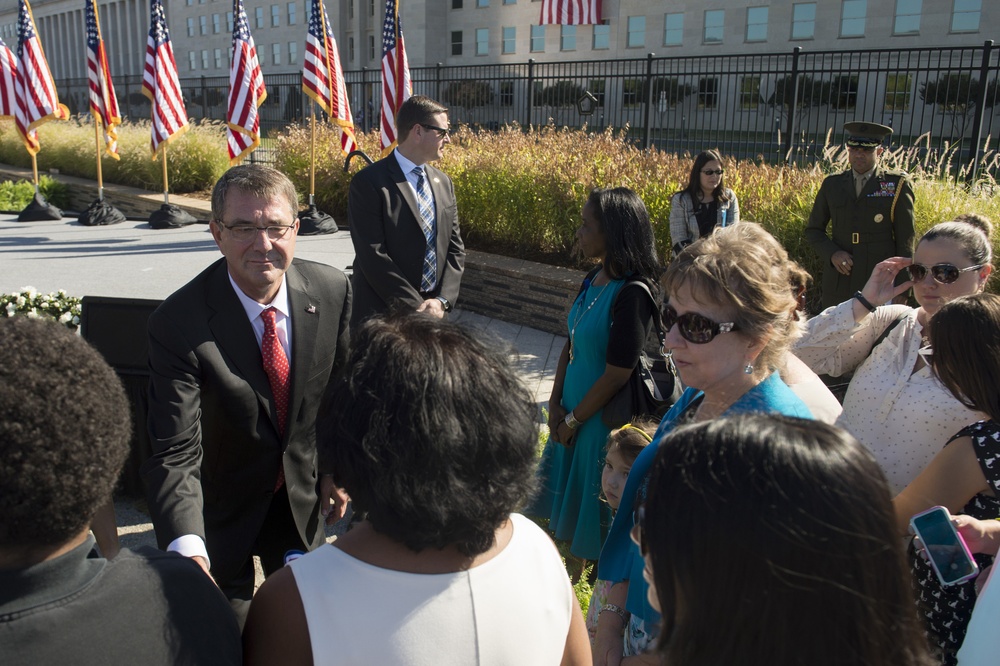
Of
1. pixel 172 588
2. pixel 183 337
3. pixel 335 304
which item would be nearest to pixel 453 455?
pixel 172 588

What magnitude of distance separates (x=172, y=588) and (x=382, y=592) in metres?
0.33

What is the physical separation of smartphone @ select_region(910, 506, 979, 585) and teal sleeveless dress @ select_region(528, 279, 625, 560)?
1.63 meters

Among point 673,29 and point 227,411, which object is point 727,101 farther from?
point 673,29

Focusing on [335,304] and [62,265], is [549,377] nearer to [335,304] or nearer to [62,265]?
[335,304]

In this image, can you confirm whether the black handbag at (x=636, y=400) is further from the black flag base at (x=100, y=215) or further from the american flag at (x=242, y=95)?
the black flag base at (x=100, y=215)

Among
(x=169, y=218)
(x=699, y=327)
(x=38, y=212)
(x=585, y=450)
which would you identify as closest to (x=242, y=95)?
(x=169, y=218)

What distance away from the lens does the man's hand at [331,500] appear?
8.57 ft

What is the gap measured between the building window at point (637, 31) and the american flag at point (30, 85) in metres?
38.2

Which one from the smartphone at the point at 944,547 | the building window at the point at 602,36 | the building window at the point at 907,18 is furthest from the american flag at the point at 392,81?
the building window at the point at 602,36

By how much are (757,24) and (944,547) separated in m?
45.5

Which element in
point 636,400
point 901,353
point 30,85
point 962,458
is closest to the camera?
point 962,458

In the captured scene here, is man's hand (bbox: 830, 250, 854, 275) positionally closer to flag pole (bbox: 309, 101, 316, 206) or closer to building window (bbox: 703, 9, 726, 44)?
flag pole (bbox: 309, 101, 316, 206)

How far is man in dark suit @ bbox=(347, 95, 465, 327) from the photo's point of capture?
4.70m

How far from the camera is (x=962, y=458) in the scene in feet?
6.91
